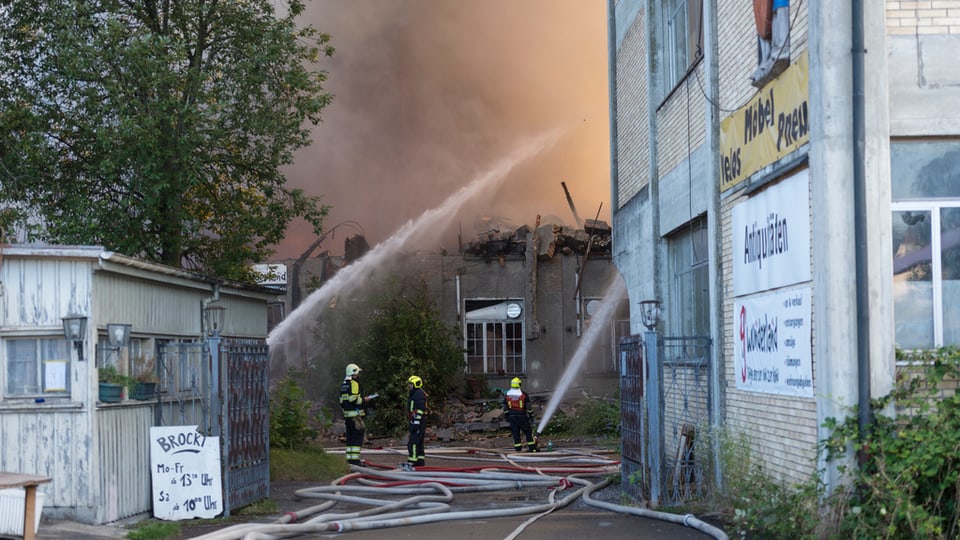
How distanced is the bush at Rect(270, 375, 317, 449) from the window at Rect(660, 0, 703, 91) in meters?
8.69

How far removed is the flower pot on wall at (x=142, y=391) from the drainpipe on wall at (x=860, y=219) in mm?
8071

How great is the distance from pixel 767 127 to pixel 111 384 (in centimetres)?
765

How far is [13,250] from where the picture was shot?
11523 millimetres

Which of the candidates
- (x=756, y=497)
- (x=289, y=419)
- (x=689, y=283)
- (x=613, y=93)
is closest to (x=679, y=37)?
(x=689, y=283)

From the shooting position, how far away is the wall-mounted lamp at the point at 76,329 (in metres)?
11.4

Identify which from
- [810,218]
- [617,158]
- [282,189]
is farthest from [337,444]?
[810,218]

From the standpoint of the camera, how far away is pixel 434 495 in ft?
46.3

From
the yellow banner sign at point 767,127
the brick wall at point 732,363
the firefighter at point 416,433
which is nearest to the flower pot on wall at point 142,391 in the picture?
the firefighter at point 416,433

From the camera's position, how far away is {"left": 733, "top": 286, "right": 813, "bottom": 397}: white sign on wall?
9.51m

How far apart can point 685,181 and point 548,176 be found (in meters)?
21.7

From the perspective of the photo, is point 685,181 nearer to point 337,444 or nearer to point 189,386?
point 189,386

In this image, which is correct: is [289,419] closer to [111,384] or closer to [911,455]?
[111,384]

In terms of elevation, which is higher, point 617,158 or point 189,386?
point 617,158

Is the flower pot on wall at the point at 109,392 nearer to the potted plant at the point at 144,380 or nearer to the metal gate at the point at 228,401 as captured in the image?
the potted plant at the point at 144,380
